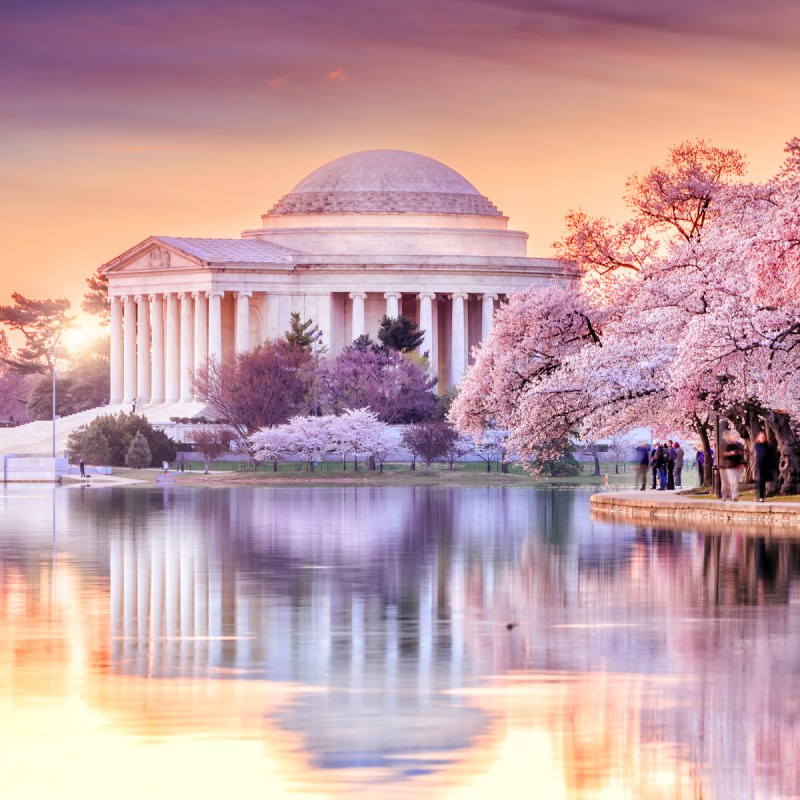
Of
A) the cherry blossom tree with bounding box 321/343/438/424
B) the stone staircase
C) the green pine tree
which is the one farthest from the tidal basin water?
the stone staircase

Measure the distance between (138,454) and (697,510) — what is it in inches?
2186

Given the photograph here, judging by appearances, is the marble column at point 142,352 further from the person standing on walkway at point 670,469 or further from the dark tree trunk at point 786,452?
the dark tree trunk at point 786,452

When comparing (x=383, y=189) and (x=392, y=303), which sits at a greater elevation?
(x=383, y=189)

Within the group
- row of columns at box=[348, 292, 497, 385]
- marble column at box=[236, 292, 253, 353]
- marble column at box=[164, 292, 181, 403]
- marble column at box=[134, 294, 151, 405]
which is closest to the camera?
marble column at box=[236, 292, 253, 353]

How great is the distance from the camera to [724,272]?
4750 centimetres

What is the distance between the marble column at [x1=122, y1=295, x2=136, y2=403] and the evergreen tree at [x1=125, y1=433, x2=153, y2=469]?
4445cm

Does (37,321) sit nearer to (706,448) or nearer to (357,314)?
(357,314)

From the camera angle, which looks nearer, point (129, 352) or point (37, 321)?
point (129, 352)

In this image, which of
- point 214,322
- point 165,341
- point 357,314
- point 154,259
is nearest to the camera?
point 214,322

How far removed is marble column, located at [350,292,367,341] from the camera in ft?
447

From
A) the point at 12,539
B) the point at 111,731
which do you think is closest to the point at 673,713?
the point at 111,731

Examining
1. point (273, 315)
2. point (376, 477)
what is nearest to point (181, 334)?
point (273, 315)

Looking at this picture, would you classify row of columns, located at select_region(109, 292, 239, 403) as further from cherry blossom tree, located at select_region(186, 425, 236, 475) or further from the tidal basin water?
the tidal basin water

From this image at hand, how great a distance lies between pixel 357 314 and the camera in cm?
13675
